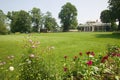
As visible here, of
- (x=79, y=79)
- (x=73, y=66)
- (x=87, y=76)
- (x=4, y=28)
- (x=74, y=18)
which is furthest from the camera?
(x=74, y=18)

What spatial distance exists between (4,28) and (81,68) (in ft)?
237

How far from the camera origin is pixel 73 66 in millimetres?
6309

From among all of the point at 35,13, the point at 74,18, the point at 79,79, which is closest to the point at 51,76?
the point at 79,79

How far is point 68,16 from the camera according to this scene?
82625mm

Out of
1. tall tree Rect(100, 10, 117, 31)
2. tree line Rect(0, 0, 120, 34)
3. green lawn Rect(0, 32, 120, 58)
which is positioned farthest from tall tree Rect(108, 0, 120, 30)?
tree line Rect(0, 0, 120, 34)

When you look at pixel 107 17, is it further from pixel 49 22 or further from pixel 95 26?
pixel 95 26

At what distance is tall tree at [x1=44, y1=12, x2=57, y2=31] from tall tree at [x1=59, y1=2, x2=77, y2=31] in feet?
17.3

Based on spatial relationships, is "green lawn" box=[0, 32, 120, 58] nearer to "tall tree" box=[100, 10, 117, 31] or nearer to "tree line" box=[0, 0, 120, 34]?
"tall tree" box=[100, 10, 117, 31]

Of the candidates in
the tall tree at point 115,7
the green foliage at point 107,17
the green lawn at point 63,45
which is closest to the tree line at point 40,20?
the green foliage at point 107,17

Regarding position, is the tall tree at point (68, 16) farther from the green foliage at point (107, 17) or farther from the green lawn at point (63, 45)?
the green lawn at point (63, 45)

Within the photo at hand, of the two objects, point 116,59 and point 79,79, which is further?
point 116,59

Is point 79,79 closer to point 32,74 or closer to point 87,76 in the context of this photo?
point 87,76

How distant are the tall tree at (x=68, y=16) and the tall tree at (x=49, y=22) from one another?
5.27m

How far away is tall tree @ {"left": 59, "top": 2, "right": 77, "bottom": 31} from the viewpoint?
80.6 metres
